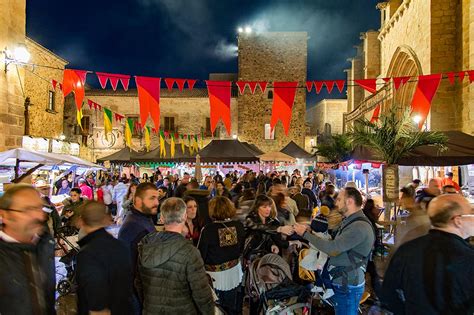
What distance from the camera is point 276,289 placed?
3.67 metres

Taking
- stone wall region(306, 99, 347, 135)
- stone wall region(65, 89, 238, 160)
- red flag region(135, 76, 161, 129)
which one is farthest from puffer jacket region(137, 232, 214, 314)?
stone wall region(306, 99, 347, 135)

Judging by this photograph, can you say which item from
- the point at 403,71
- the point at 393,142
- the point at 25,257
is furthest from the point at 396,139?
the point at 403,71

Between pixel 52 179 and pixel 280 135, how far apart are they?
19.3 metres

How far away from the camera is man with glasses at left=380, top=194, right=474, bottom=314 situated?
7.29 ft

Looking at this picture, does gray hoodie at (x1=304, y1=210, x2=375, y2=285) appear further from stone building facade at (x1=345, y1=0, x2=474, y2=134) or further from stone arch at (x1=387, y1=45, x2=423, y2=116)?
stone arch at (x1=387, y1=45, x2=423, y2=116)

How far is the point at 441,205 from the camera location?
2.39m

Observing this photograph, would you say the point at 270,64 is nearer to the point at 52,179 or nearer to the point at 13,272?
the point at 52,179

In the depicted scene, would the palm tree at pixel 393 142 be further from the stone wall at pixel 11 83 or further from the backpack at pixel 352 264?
the stone wall at pixel 11 83

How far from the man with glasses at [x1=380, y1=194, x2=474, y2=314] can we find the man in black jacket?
170 cm

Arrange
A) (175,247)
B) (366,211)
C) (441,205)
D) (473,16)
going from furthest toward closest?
(473,16) < (366,211) < (175,247) < (441,205)

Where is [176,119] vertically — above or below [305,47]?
below

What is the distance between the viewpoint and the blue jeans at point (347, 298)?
3.50 m

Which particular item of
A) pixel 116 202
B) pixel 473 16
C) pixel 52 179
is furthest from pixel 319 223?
pixel 52 179

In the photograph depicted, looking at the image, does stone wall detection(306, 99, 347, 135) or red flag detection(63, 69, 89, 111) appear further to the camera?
stone wall detection(306, 99, 347, 135)
